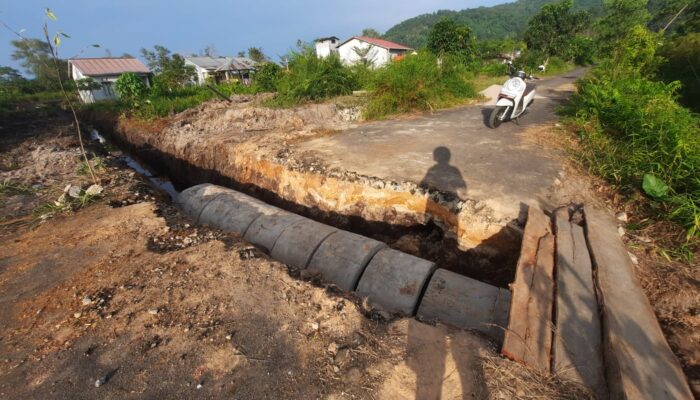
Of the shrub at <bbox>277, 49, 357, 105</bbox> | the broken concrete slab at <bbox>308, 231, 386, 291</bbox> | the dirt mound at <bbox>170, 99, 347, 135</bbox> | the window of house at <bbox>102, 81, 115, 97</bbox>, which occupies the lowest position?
the broken concrete slab at <bbox>308, 231, 386, 291</bbox>

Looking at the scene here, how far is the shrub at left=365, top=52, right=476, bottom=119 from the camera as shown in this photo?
351 inches

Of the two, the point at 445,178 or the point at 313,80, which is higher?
the point at 313,80

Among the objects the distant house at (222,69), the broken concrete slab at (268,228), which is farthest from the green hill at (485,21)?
the broken concrete slab at (268,228)

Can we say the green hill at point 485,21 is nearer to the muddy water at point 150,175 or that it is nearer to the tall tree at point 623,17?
the tall tree at point 623,17

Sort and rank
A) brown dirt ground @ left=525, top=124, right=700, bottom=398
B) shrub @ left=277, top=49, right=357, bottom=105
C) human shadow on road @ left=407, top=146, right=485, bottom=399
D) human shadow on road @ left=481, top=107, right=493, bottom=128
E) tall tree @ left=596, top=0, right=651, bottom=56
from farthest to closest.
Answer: tall tree @ left=596, top=0, right=651, bottom=56, shrub @ left=277, top=49, right=357, bottom=105, human shadow on road @ left=481, top=107, right=493, bottom=128, brown dirt ground @ left=525, top=124, right=700, bottom=398, human shadow on road @ left=407, top=146, right=485, bottom=399

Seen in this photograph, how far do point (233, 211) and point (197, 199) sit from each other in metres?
1.13

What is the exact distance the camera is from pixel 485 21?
91938 millimetres

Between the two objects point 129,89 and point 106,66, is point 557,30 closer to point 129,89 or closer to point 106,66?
point 129,89

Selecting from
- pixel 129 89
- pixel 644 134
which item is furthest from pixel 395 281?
pixel 129 89

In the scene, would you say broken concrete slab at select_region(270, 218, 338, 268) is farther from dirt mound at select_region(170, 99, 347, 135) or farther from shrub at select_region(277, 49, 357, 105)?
shrub at select_region(277, 49, 357, 105)

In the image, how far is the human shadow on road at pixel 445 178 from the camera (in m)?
4.20

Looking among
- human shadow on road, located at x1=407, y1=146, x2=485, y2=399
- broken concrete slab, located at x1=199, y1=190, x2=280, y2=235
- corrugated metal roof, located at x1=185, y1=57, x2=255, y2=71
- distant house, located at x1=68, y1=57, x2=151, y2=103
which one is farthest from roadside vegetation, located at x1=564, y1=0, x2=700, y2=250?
distant house, located at x1=68, y1=57, x2=151, y2=103

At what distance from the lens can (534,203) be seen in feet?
12.3

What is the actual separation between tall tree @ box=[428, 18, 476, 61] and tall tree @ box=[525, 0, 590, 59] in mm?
12342
